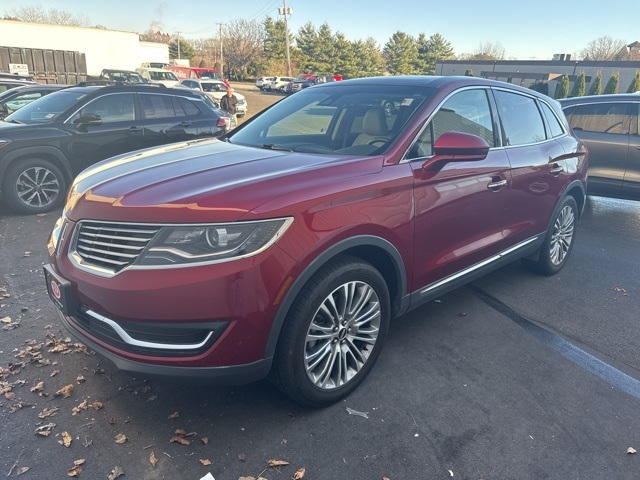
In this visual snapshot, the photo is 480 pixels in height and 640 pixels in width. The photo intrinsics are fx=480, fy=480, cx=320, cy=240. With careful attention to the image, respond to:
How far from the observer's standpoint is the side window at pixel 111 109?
6980mm

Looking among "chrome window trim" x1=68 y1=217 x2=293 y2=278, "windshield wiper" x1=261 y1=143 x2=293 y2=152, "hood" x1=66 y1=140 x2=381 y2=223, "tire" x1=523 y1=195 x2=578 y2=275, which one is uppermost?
"windshield wiper" x1=261 y1=143 x2=293 y2=152

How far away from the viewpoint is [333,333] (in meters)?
2.70

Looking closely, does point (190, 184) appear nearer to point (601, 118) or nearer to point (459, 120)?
point (459, 120)

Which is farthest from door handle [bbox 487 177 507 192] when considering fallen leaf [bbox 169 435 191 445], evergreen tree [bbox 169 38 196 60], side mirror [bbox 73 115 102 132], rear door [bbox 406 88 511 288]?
evergreen tree [bbox 169 38 196 60]

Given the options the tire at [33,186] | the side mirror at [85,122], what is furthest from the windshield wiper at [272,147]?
the tire at [33,186]

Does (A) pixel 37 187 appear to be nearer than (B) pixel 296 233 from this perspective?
No

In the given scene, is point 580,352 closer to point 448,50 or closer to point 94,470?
point 94,470

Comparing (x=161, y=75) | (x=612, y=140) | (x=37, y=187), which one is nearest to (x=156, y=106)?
(x=37, y=187)

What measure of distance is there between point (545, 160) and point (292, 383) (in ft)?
10.5

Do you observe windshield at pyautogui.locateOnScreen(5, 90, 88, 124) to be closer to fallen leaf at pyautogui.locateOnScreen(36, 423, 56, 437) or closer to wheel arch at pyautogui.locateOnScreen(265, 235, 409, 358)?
fallen leaf at pyautogui.locateOnScreen(36, 423, 56, 437)

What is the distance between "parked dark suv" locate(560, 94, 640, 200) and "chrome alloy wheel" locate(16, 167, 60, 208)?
7.83 metres

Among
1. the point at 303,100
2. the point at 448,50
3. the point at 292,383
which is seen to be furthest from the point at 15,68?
the point at 448,50

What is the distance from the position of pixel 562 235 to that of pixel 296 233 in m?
3.77

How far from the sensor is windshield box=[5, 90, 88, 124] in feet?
22.3
